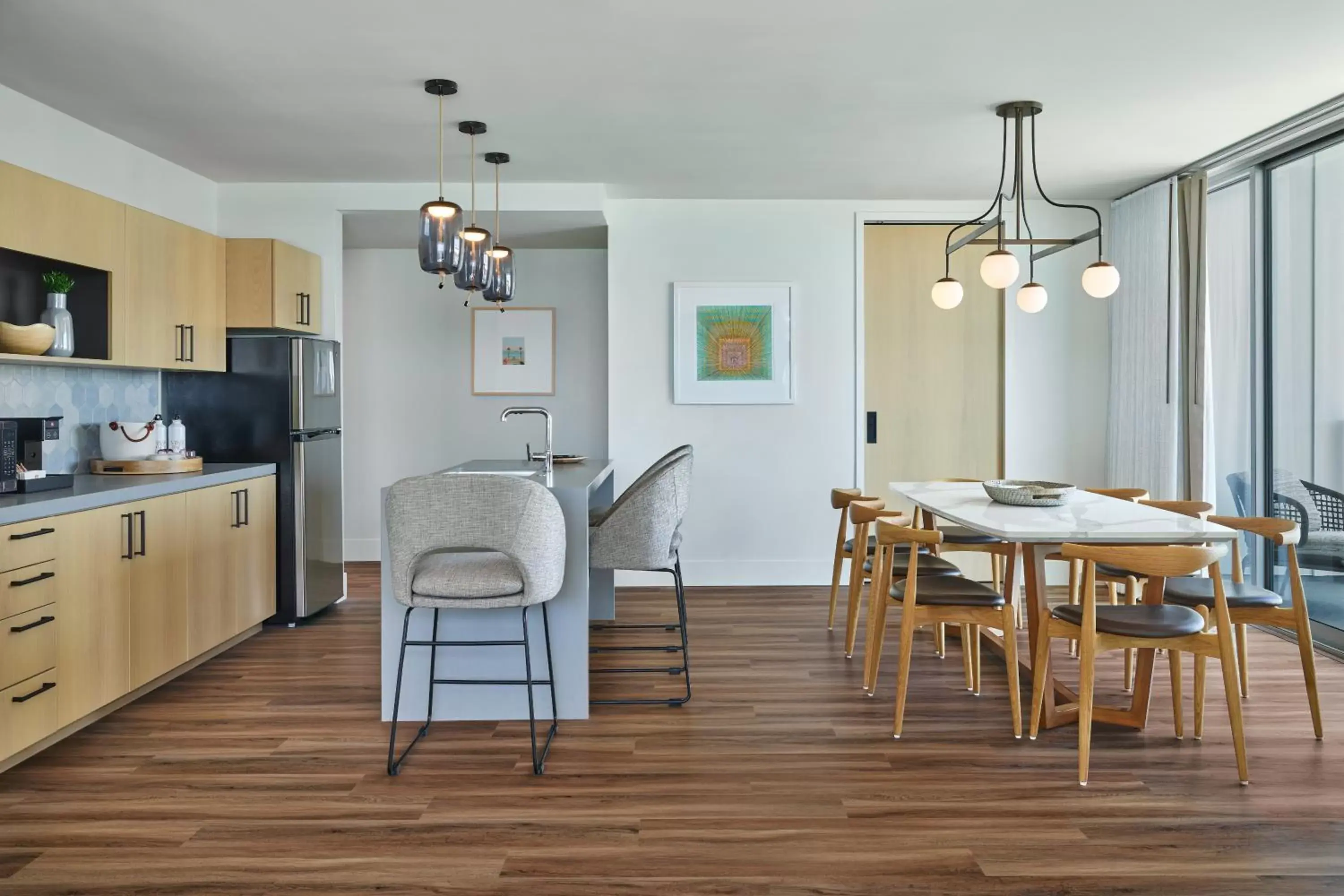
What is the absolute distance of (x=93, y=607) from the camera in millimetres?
3314

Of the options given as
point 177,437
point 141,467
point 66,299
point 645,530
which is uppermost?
point 66,299

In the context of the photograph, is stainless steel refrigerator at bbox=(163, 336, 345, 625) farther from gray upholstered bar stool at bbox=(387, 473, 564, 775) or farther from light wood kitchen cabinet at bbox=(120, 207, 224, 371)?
gray upholstered bar stool at bbox=(387, 473, 564, 775)

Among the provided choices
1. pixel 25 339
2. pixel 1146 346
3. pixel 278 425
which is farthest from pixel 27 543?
pixel 1146 346

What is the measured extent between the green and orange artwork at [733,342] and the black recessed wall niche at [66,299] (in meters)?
3.28

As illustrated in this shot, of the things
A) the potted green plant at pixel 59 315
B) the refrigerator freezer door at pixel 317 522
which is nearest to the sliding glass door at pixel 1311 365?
the refrigerator freezer door at pixel 317 522

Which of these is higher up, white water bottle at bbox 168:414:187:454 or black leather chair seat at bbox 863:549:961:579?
white water bottle at bbox 168:414:187:454

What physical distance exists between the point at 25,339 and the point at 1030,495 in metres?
3.94

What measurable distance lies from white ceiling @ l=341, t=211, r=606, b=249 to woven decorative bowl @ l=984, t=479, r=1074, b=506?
9.42 feet

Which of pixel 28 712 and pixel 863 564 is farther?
pixel 863 564

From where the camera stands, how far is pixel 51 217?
3.61 meters

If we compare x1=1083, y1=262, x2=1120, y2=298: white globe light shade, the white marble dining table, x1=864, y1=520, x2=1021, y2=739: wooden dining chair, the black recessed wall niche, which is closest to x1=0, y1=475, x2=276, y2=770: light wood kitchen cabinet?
the black recessed wall niche

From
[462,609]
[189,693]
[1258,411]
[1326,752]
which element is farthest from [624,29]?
[1258,411]

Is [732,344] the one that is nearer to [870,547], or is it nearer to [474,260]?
[870,547]

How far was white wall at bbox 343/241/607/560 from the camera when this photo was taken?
682 centimetres
